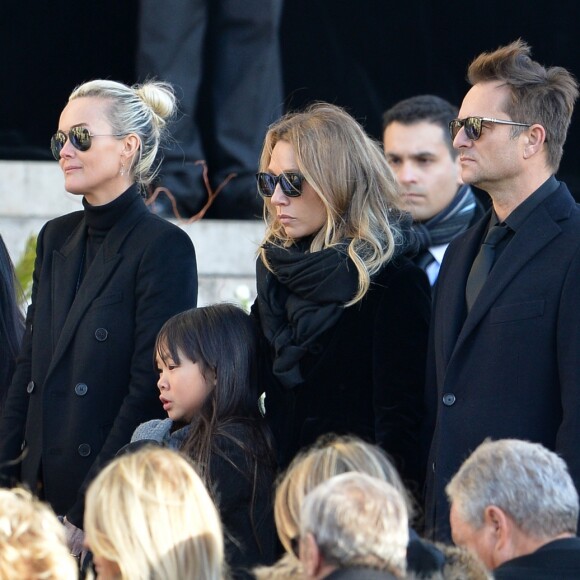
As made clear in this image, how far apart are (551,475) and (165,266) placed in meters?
1.65

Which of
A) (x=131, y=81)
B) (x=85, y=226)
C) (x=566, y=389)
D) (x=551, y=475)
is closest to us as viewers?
(x=551, y=475)

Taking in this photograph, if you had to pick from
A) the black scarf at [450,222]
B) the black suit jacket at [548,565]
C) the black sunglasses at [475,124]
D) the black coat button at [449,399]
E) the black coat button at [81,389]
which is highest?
the black sunglasses at [475,124]

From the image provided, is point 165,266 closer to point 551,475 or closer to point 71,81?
point 551,475

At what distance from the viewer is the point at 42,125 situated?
7.39m

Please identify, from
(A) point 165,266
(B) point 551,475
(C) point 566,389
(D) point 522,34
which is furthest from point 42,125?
(B) point 551,475

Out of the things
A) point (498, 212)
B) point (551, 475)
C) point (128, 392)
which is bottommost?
point (128, 392)

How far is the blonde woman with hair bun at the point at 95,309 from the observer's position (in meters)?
4.32

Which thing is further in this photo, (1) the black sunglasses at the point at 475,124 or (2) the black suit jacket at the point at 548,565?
(1) the black sunglasses at the point at 475,124

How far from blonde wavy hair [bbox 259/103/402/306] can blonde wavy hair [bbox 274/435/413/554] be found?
2.94 feet

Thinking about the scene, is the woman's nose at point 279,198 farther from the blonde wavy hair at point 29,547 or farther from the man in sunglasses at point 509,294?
the blonde wavy hair at point 29,547

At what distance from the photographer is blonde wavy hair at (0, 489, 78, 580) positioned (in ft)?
9.13

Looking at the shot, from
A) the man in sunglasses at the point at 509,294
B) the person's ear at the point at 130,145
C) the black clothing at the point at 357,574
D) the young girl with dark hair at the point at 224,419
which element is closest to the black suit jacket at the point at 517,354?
the man in sunglasses at the point at 509,294

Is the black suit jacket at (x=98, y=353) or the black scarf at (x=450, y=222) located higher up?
the black scarf at (x=450, y=222)

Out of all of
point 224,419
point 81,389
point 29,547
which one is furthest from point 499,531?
point 81,389
